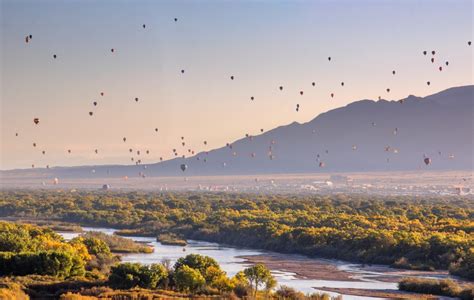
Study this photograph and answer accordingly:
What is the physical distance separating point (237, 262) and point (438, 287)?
18040 mm

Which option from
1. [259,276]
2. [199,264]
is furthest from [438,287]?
[199,264]

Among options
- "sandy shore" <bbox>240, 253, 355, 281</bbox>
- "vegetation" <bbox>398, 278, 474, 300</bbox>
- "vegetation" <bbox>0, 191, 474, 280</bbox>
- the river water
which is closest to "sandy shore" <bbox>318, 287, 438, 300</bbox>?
"vegetation" <bbox>398, 278, 474, 300</bbox>

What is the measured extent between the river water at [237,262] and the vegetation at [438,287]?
1059 mm

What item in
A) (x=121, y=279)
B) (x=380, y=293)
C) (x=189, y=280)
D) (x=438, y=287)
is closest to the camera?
(x=189, y=280)

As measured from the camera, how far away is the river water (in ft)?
172

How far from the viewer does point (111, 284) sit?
43.2 meters

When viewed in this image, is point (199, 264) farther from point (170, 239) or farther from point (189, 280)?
point (170, 239)

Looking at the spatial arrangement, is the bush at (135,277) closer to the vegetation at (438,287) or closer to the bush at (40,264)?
the bush at (40,264)

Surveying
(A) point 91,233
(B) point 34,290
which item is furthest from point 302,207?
(B) point 34,290

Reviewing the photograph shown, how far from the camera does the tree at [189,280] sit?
42031 millimetres

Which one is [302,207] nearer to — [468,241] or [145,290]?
→ [468,241]

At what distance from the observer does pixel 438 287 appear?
163 feet

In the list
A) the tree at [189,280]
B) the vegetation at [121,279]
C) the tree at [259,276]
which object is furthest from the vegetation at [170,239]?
the tree at [189,280]

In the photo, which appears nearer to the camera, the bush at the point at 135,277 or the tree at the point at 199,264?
the bush at the point at 135,277
